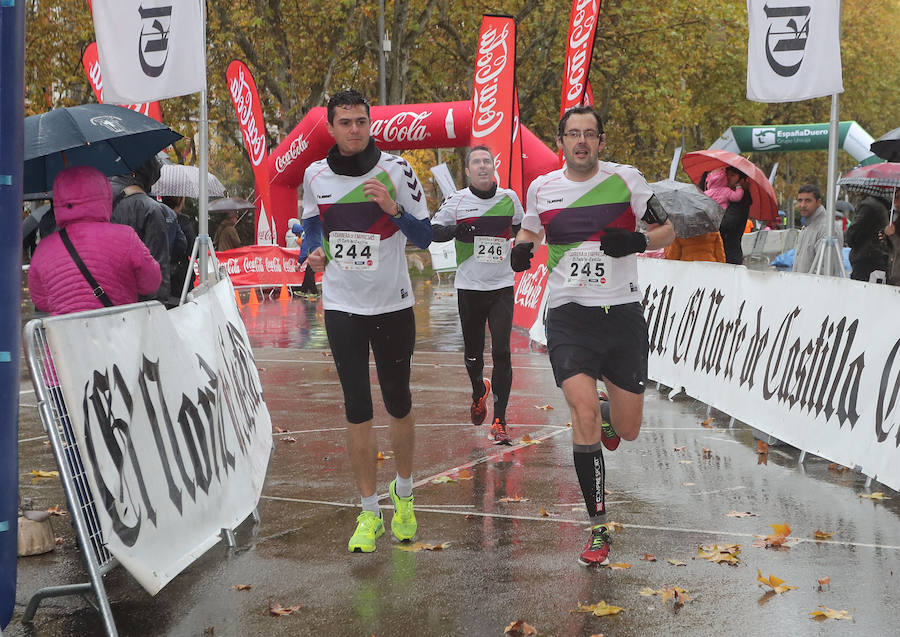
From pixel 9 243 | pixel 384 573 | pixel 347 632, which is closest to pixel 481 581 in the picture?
pixel 384 573

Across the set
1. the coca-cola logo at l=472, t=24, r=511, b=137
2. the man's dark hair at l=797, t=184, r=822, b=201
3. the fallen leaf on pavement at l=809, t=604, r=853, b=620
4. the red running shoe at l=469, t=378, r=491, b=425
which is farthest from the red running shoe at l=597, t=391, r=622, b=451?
the coca-cola logo at l=472, t=24, r=511, b=137

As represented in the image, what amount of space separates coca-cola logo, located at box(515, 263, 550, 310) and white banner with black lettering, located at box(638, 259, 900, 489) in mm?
4763

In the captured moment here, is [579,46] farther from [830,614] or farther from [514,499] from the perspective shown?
[830,614]

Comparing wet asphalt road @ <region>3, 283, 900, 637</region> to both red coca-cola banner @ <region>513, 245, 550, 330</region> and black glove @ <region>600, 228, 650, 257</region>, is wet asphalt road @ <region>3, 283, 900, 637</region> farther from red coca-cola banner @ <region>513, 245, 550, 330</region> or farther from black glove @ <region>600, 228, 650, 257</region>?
red coca-cola banner @ <region>513, 245, 550, 330</region>

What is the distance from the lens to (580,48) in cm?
1520

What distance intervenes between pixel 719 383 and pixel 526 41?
31.2 m

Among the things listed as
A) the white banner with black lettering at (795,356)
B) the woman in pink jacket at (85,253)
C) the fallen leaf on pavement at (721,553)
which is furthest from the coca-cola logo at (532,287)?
the woman in pink jacket at (85,253)

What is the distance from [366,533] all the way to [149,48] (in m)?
5.13

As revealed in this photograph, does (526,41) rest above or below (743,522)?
above

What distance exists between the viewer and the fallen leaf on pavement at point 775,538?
5.72 meters

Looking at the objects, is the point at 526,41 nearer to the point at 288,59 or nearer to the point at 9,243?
the point at 288,59

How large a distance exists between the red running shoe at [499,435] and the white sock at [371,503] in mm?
2559

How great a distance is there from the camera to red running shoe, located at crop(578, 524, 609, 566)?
536cm

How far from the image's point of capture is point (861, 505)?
259 inches
